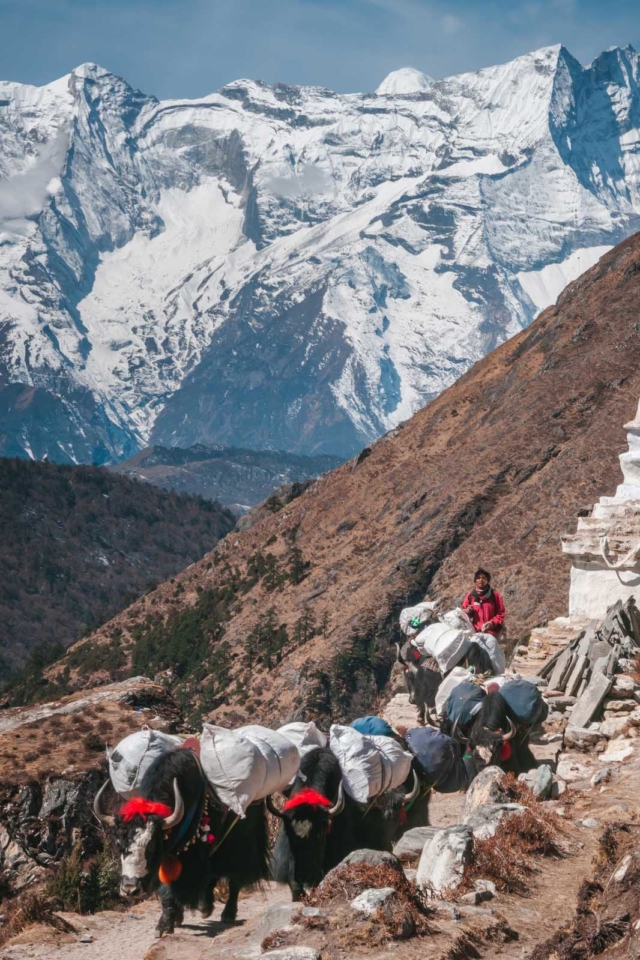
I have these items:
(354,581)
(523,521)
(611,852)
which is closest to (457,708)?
(611,852)

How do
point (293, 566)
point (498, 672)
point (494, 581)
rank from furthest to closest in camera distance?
point (293, 566) → point (494, 581) → point (498, 672)

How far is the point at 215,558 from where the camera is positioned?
98438 mm

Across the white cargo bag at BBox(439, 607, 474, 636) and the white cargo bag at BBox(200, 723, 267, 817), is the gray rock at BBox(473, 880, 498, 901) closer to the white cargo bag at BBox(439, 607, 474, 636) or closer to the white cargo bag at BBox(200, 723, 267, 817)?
the white cargo bag at BBox(200, 723, 267, 817)

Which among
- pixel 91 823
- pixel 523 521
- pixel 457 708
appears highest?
pixel 523 521

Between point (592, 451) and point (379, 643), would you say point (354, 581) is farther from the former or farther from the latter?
point (592, 451)

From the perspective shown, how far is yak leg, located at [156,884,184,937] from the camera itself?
11250 mm

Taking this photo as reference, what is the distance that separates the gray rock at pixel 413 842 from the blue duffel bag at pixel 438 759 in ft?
4.03

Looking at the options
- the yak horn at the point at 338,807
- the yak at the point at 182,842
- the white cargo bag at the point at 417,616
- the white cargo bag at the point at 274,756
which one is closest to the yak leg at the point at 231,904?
the yak at the point at 182,842

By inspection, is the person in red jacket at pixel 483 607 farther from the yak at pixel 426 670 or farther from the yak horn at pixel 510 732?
the yak horn at pixel 510 732

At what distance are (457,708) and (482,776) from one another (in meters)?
1.69

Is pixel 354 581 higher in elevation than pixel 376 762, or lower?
higher

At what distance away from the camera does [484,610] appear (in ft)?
61.1

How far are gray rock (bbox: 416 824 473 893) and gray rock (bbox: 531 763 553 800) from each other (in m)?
1.90

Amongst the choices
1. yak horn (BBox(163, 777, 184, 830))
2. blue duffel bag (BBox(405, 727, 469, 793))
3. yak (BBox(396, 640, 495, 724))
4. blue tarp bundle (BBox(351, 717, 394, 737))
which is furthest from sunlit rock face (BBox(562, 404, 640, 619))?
yak horn (BBox(163, 777, 184, 830))
